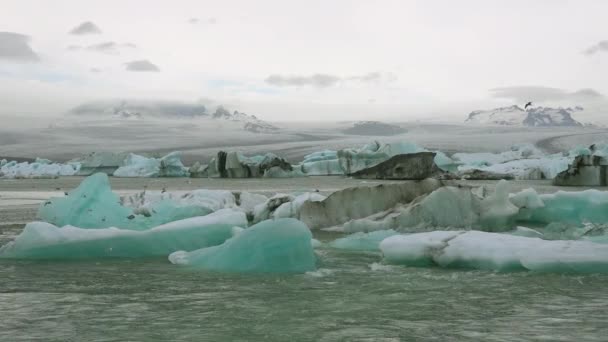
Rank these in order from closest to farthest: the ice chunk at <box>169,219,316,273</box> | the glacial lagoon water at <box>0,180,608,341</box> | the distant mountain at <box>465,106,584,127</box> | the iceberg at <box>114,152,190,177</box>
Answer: the glacial lagoon water at <box>0,180,608,341</box>
the ice chunk at <box>169,219,316,273</box>
the iceberg at <box>114,152,190,177</box>
the distant mountain at <box>465,106,584,127</box>

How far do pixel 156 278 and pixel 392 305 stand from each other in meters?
2.37

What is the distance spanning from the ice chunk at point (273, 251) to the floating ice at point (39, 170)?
131 ft

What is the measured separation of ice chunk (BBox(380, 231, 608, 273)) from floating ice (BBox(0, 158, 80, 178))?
132 ft

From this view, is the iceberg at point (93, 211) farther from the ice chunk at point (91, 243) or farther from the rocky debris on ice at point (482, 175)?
the rocky debris on ice at point (482, 175)

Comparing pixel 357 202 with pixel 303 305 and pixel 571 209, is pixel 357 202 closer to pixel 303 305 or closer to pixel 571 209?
pixel 571 209

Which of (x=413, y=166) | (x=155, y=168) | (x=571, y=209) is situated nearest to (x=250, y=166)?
(x=155, y=168)

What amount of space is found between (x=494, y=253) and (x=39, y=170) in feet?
140

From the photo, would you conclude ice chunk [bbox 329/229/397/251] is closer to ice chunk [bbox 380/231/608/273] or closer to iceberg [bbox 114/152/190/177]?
ice chunk [bbox 380/231/608/273]

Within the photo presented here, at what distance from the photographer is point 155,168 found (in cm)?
3988

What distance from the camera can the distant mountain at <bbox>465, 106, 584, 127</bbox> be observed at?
6959 inches

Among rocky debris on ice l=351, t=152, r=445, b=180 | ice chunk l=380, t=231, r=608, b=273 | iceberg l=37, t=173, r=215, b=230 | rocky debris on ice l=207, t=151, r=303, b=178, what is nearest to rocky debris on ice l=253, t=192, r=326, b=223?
iceberg l=37, t=173, r=215, b=230

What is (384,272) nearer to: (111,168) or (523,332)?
(523,332)

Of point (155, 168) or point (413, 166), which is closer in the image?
point (413, 166)

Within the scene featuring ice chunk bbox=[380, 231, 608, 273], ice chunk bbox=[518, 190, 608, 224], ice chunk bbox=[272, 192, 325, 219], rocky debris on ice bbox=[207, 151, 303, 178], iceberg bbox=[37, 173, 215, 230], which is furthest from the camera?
rocky debris on ice bbox=[207, 151, 303, 178]
